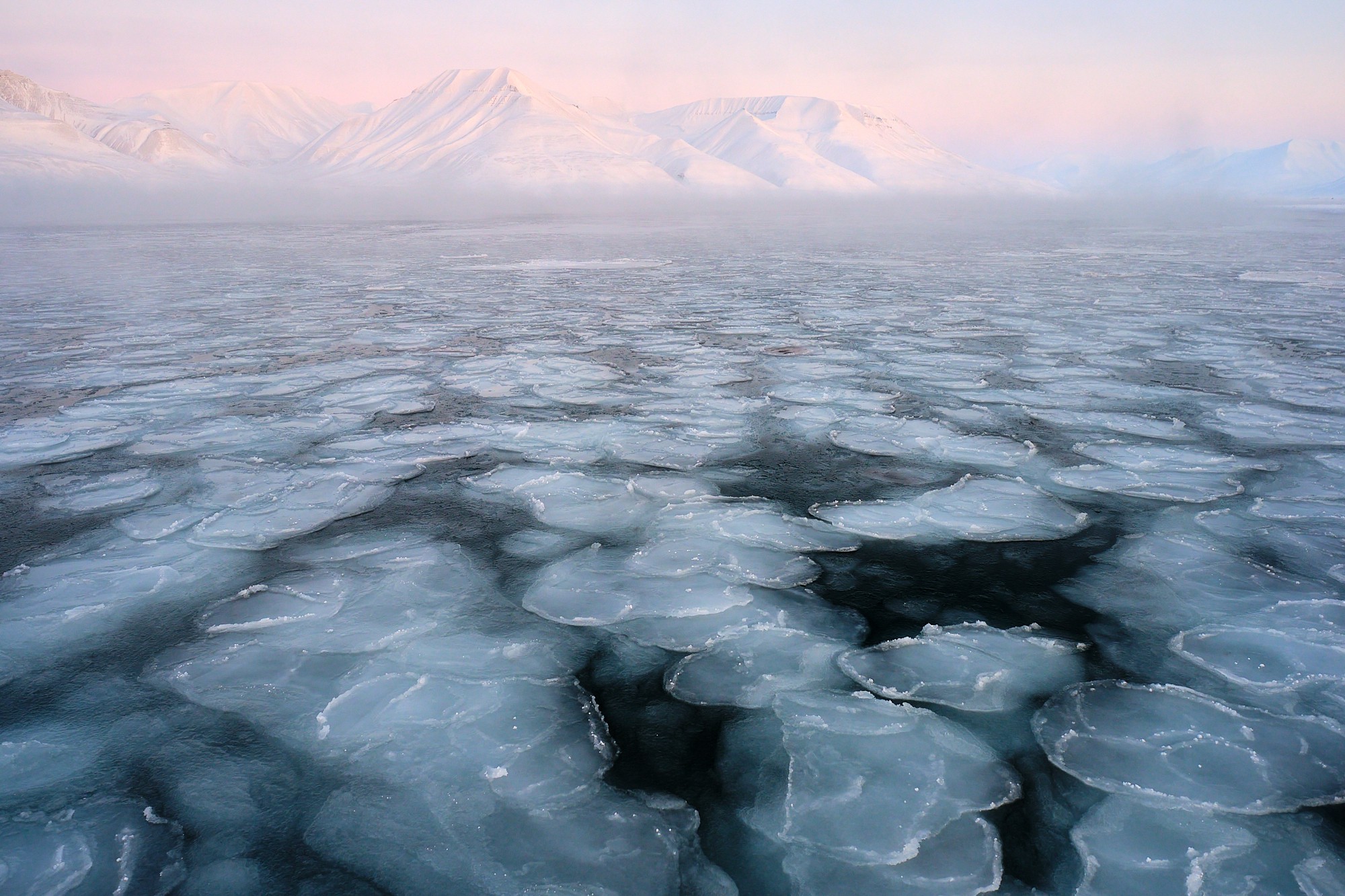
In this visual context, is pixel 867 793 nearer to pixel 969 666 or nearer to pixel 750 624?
pixel 969 666

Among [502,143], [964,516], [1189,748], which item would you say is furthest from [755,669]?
[502,143]

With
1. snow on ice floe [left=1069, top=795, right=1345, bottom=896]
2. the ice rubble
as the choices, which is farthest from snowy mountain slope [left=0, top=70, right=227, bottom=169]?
snow on ice floe [left=1069, top=795, right=1345, bottom=896]

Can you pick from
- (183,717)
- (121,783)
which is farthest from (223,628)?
(121,783)

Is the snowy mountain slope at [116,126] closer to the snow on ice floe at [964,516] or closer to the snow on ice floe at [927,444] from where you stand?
the snow on ice floe at [927,444]

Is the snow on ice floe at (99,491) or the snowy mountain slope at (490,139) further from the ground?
the snowy mountain slope at (490,139)

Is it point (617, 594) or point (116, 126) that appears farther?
point (116, 126)

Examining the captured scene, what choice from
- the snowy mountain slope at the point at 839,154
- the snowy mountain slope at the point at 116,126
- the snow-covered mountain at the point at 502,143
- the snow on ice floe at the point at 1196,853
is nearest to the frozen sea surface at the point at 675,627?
the snow on ice floe at the point at 1196,853
